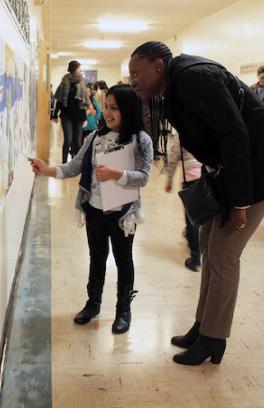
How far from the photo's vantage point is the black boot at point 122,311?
7.64ft

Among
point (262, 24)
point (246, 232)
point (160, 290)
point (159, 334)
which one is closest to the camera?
point (246, 232)

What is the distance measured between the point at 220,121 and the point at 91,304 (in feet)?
4.30

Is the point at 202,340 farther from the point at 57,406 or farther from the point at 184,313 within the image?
the point at 57,406

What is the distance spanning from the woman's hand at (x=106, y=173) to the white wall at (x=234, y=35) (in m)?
6.14

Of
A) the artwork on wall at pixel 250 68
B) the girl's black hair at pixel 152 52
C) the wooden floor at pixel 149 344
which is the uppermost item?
the artwork on wall at pixel 250 68

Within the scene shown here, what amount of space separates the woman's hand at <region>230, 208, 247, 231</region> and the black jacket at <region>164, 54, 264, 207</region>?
4 centimetres

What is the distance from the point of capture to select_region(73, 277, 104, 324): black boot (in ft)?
7.91

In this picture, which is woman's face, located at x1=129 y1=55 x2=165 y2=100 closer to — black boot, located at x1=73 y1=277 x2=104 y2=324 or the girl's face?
the girl's face

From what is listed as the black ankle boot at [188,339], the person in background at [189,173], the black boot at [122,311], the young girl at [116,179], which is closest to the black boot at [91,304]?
the young girl at [116,179]

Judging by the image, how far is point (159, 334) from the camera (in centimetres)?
233

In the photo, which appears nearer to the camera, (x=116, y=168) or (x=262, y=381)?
(x=262, y=381)

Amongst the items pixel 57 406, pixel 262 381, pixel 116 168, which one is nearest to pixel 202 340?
pixel 262 381

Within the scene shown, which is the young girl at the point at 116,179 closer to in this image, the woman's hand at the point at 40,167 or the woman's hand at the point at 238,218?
the woman's hand at the point at 40,167

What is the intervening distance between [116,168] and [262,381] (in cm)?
116
